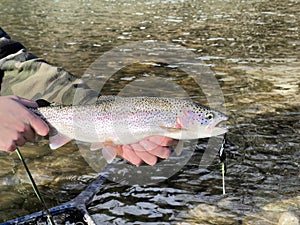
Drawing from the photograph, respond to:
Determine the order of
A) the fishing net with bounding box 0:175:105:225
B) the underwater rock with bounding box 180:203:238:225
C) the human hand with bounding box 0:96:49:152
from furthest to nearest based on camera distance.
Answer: the underwater rock with bounding box 180:203:238:225 < the fishing net with bounding box 0:175:105:225 < the human hand with bounding box 0:96:49:152

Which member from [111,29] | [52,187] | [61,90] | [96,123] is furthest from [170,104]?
[111,29]

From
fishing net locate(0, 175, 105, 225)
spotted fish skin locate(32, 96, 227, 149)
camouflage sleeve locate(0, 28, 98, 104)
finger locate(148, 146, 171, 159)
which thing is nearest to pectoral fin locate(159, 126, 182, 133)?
spotted fish skin locate(32, 96, 227, 149)

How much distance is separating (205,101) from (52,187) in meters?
2.80

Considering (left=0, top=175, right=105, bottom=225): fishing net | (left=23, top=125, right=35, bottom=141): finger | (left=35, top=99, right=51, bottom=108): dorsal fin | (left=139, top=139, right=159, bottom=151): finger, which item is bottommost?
(left=0, top=175, right=105, bottom=225): fishing net

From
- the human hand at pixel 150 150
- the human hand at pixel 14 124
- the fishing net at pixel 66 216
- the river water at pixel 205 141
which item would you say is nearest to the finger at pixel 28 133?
the human hand at pixel 14 124

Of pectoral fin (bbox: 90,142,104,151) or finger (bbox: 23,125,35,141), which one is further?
pectoral fin (bbox: 90,142,104,151)

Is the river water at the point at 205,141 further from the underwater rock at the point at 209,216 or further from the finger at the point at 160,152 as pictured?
the finger at the point at 160,152

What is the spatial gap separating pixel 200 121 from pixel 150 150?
1.39 feet

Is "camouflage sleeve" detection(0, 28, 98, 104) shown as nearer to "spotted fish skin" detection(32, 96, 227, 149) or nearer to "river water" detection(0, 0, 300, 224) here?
"spotted fish skin" detection(32, 96, 227, 149)

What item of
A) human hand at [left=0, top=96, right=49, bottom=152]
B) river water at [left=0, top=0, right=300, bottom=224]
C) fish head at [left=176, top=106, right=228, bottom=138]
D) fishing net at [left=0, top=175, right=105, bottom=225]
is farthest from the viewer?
river water at [left=0, top=0, right=300, bottom=224]

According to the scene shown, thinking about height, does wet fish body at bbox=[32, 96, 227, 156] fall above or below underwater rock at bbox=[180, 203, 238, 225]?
above

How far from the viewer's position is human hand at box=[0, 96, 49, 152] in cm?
266

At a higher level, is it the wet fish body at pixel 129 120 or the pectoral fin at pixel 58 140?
the wet fish body at pixel 129 120

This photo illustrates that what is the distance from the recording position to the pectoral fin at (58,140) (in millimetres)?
3246
